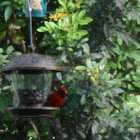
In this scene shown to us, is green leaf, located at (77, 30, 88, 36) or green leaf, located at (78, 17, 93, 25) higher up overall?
green leaf, located at (78, 17, 93, 25)

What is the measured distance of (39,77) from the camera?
4441mm

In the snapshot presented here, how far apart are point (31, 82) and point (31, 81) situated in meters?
0.01

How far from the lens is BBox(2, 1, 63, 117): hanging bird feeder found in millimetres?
4129

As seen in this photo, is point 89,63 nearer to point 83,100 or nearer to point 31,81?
point 83,100

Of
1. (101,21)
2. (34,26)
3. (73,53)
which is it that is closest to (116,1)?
(101,21)

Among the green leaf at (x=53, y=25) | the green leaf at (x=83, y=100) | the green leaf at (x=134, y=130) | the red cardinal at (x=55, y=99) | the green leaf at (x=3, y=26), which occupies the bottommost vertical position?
the green leaf at (x=134, y=130)

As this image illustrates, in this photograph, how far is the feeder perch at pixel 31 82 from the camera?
13.6 feet

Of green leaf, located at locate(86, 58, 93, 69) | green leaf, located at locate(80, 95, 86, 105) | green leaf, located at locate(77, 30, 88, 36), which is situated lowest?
green leaf, located at locate(80, 95, 86, 105)

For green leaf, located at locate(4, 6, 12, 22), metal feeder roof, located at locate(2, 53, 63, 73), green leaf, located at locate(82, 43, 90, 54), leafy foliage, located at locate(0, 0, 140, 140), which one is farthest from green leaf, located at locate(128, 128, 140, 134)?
green leaf, located at locate(4, 6, 12, 22)

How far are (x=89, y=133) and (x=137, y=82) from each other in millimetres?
860

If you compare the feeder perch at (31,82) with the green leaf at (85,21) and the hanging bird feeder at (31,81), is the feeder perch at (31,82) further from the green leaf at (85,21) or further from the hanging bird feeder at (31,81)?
the green leaf at (85,21)

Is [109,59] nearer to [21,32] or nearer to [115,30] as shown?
[115,30]

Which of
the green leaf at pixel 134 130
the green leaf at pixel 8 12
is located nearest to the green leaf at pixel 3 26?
the green leaf at pixel 8 12

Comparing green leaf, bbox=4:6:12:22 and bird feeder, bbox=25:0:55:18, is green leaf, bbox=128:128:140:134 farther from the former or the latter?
green leaf, bbox=4:6:12:22
